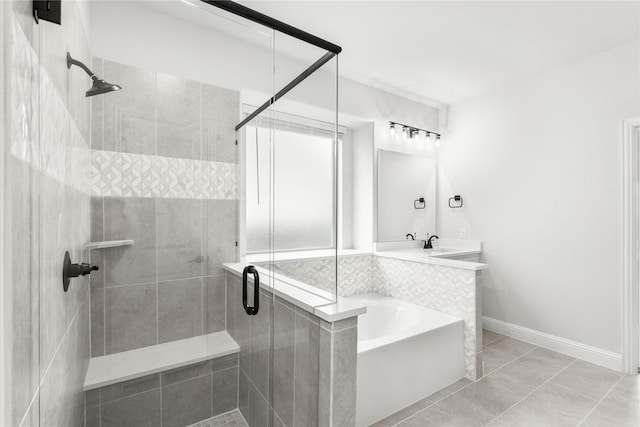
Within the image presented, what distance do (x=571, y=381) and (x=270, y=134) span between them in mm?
2882

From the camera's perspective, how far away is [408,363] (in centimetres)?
202

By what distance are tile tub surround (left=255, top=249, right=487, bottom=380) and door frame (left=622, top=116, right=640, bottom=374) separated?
122 cm

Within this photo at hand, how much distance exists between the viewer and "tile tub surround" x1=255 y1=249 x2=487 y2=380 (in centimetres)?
230

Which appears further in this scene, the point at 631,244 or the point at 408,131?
the point at 408,131

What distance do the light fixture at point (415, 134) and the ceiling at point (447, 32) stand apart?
557 millimetres

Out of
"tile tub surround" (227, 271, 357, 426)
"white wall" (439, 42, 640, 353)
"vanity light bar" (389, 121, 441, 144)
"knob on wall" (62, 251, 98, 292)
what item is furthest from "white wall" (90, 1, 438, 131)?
"white wall" (439, 42, 640, 353)

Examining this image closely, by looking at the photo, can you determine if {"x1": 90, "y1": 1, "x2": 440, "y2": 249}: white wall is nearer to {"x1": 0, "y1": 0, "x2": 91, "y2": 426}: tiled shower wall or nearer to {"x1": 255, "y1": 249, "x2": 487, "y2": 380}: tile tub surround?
{"x1": 0, "y1": 0, "x2": 91, "y2": 426}: tiled shower wall

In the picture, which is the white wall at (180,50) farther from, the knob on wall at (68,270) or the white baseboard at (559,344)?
the white baseboard at (559,344)

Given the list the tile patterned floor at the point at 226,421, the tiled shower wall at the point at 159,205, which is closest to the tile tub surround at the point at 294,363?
the tile patterned floor at the point at 226,421

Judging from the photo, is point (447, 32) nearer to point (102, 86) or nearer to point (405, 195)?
point (405, 195)

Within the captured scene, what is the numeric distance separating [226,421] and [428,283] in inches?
73.2

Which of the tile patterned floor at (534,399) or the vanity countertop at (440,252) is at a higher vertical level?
the vanity countertop at (440,252)

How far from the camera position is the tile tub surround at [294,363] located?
48.3 inches

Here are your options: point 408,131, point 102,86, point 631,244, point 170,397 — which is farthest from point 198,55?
point 631,244
